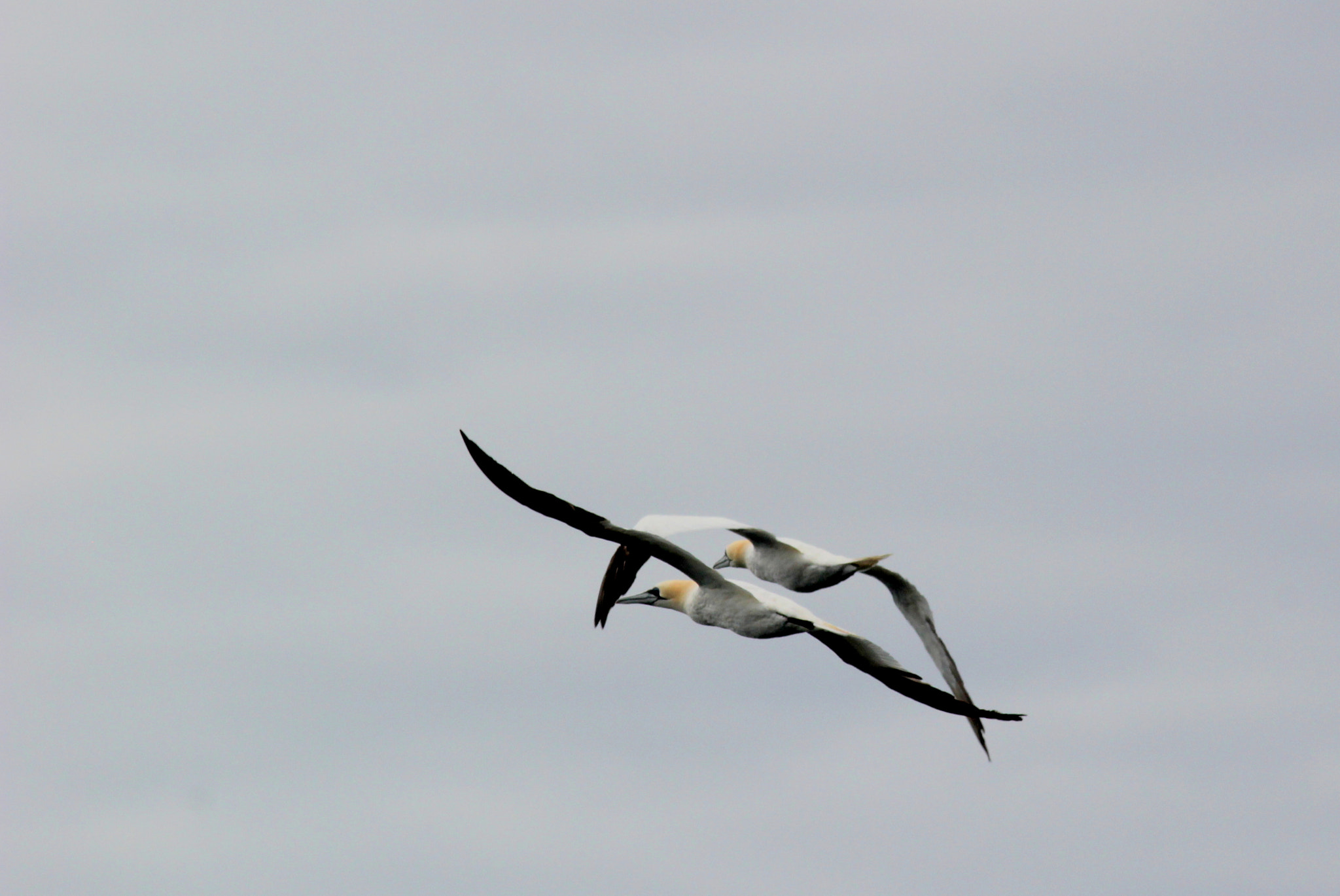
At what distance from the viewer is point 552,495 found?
24.4 meters

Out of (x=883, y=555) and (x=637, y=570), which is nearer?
(x=883, y=555)

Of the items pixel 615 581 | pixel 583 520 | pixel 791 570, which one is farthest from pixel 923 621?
pixel 583 520

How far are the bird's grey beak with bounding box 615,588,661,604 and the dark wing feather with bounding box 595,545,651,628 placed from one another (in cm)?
19

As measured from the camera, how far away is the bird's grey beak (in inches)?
1135

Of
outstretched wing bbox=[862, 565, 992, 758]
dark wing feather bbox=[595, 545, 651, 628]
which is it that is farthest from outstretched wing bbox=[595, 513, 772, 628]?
outstretched wing bbox=[862, 565, 992, 758]

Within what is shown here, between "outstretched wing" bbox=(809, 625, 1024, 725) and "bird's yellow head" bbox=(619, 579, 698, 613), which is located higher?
"bird's yellow head" bbox=(619, 579, 698, 613)

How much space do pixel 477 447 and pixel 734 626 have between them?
4086mm

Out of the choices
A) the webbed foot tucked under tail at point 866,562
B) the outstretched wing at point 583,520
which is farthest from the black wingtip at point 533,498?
the webbed foot tucked under tail at point 866,562

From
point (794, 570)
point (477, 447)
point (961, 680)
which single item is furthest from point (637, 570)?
point (477, 447)

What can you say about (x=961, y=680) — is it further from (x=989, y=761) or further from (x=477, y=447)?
(x=477, y=447)

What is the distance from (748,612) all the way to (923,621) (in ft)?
13.3

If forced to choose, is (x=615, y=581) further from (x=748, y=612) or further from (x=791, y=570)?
(x=748, y=612)

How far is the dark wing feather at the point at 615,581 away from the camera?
29672 mm

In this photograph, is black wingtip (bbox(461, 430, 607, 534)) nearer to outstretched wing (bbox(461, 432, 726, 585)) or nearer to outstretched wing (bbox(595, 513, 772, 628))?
outstretched wing (bbox(461, 432, 726, 585))
